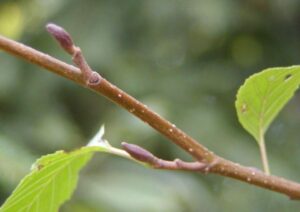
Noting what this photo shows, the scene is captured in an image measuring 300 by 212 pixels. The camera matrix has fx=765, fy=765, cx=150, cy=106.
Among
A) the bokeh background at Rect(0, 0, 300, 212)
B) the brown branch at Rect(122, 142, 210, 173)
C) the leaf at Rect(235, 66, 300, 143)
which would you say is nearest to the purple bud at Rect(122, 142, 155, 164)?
the brown branch at Rect(122, 142, 210, 173)

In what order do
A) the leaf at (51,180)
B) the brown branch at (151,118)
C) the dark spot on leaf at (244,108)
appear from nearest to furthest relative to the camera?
the brown branch at (151,118) → the leaf at (51,180) → the dark spot on leaf at (244,108)

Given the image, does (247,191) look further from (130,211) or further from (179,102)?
(130,211)

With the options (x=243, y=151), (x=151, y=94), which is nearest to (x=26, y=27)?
(x=151, y=94)

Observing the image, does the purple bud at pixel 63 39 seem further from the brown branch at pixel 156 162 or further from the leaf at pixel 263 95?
the leaf at pixel 263 95

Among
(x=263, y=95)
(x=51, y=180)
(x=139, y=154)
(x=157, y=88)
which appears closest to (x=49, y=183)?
(x=51, y=180)

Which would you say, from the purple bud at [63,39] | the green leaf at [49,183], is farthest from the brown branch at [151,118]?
the green leaf at [49,183]

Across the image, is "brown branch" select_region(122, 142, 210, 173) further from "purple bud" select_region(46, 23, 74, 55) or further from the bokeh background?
the bokeh background
